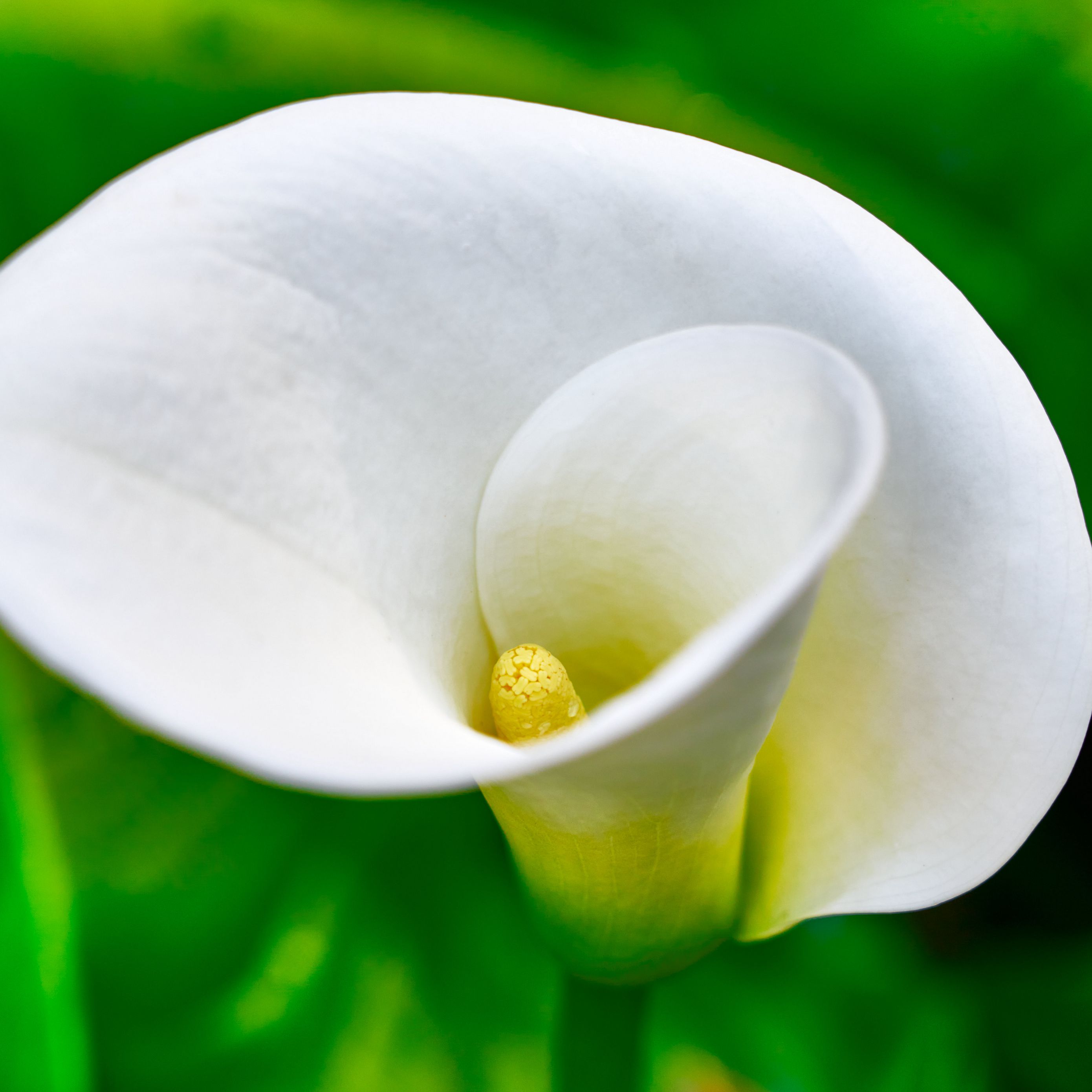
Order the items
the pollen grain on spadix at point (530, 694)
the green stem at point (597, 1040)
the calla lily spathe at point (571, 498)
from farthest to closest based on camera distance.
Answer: the green stem at point (597, 1040)
the pollen grain on spadix at point (530, 694)
the calla lily spathe at point (571, 498)

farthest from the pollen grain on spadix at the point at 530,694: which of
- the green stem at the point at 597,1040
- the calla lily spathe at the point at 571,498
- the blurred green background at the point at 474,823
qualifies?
the blurred green background at the point at 474,823

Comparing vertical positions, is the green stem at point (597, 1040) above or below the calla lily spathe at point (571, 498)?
Answer: below

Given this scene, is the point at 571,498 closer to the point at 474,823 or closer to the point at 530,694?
the point at 530,694

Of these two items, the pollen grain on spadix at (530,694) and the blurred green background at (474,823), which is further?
the blurred green background at (474,823)

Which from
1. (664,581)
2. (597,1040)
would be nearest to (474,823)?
(597,1040)

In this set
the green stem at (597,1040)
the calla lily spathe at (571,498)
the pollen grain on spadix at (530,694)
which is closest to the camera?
the calla lily spathe at (571,498)

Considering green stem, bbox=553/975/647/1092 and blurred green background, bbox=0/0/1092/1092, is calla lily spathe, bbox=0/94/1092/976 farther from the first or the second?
blurred green background, bbox=0/0/1092/1092

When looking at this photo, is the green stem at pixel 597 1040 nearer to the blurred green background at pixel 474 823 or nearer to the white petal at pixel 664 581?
the white petal at pixel 664 581

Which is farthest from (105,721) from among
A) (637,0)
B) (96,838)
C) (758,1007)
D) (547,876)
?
(637,0)
